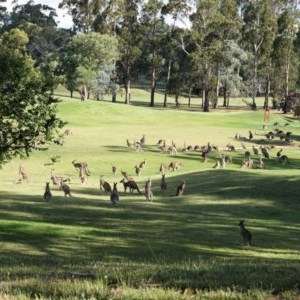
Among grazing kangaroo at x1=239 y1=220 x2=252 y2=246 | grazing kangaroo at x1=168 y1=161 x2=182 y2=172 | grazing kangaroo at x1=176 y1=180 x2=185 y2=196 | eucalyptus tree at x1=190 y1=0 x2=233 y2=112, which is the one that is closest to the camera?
grazing kangaroo at x1=239 y1=220 x2=252 y2=246

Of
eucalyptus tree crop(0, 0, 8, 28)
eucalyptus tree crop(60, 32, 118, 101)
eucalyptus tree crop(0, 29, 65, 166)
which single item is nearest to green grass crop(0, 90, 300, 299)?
eucalyptus tree crop(0, 29, 65, 166)

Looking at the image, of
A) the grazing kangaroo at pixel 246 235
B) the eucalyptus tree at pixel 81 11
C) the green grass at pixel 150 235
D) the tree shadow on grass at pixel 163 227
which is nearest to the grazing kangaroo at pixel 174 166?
the green grass at pixel 150 235

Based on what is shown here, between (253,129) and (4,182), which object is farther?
(253,129)

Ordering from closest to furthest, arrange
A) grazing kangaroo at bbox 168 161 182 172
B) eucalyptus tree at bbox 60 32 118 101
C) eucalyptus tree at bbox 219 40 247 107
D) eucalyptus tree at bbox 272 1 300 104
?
grazing kangaroo at bbox 168 161 182 172 < eucalyptus tree at bbox 60 32 118 101 < eucalyptus tree at bbox 272 1 300 104 < eucalyptus tree at bbox 219 40 247 107

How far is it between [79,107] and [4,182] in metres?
45.3

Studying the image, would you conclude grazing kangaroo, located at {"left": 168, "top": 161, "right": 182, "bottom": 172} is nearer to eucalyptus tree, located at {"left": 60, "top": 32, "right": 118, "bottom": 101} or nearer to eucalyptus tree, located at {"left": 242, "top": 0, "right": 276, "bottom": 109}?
eucalyptus tree, located at {"left": 60, "top": 32, "right": 118, "bottom": 101}

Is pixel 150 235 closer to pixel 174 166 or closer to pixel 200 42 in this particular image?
pixel 174 166

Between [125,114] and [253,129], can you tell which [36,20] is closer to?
[125,114]

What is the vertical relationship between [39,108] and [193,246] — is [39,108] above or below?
above

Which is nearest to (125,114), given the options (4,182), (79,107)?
(79,107)

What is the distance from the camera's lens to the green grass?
6980 millimetres

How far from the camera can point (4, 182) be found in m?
32.2

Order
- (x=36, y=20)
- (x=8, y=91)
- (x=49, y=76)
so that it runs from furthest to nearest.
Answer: (x=36, y=20) < (x=49, y=76) < (x=8, y=91)

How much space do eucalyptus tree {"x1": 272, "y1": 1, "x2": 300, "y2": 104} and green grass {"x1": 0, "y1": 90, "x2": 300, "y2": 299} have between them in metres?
56.7
